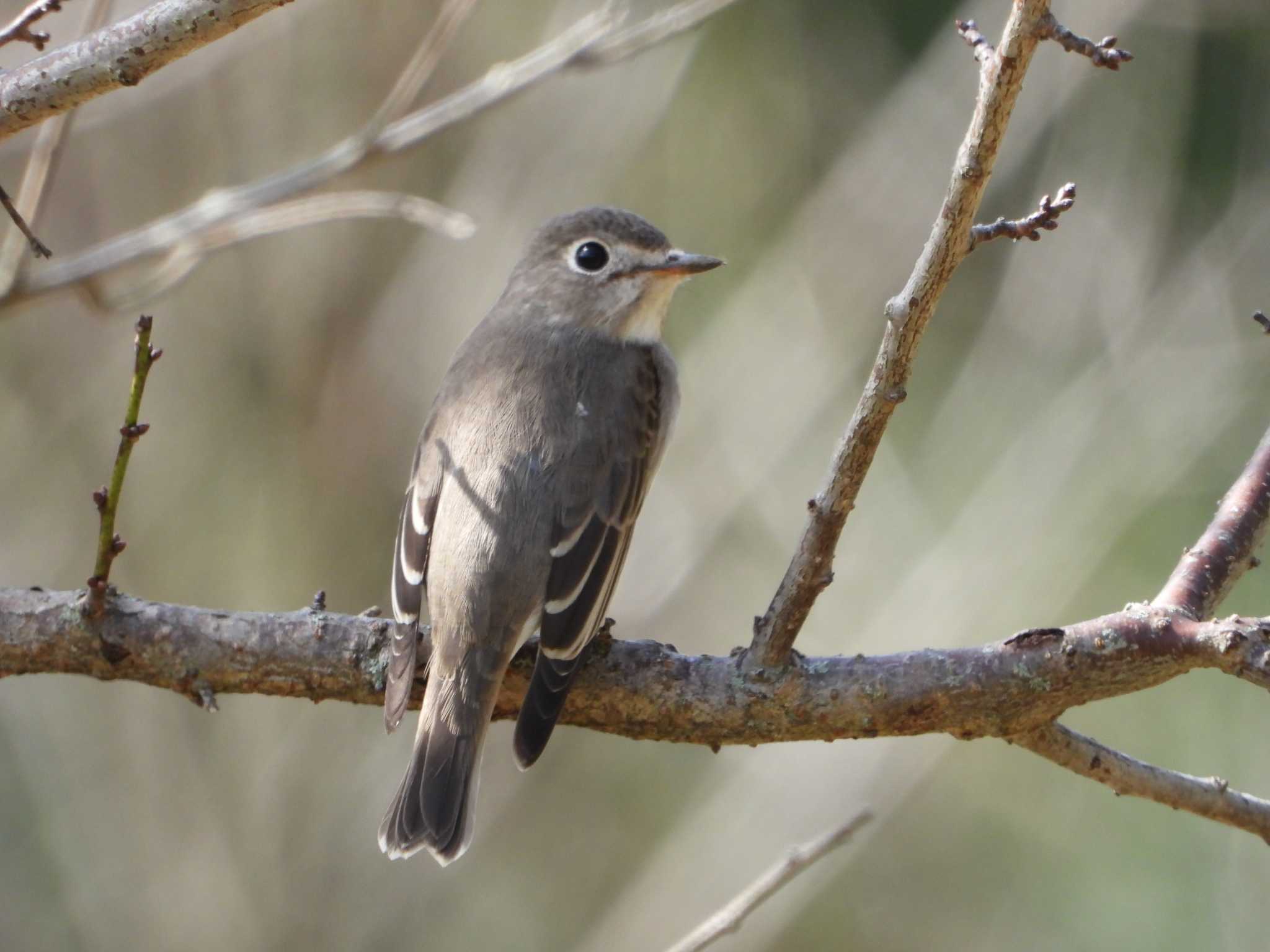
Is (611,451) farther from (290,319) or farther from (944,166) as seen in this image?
(290,319)

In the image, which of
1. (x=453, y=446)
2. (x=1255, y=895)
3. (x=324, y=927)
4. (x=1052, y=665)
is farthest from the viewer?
(x=324, y=927)

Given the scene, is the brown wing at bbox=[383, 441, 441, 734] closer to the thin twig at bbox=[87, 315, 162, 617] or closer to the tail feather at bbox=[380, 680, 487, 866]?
the tail feather at bbox=[380, 680, 487, 866]

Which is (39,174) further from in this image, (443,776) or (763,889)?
(763,889)

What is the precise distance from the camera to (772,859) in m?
6.59

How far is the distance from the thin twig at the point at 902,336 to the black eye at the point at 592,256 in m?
1.87

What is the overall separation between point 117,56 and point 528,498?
1770mm

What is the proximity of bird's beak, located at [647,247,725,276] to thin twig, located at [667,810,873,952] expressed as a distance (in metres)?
2.03

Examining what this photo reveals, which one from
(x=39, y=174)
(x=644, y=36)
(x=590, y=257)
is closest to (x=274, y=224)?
(x=39, y=174)

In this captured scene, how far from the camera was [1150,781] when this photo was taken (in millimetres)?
3318

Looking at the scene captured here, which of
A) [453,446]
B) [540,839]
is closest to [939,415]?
[540,839]

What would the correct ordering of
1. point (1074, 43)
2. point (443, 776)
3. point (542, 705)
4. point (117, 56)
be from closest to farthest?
point (1074, 43) < point (117, 56) < point (542, 705) < point (443, 776)

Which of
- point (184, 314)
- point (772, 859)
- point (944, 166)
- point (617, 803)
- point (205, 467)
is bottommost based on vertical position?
point (772, 859)

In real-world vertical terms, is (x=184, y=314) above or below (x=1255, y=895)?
above

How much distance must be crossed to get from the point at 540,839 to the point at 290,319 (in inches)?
123
